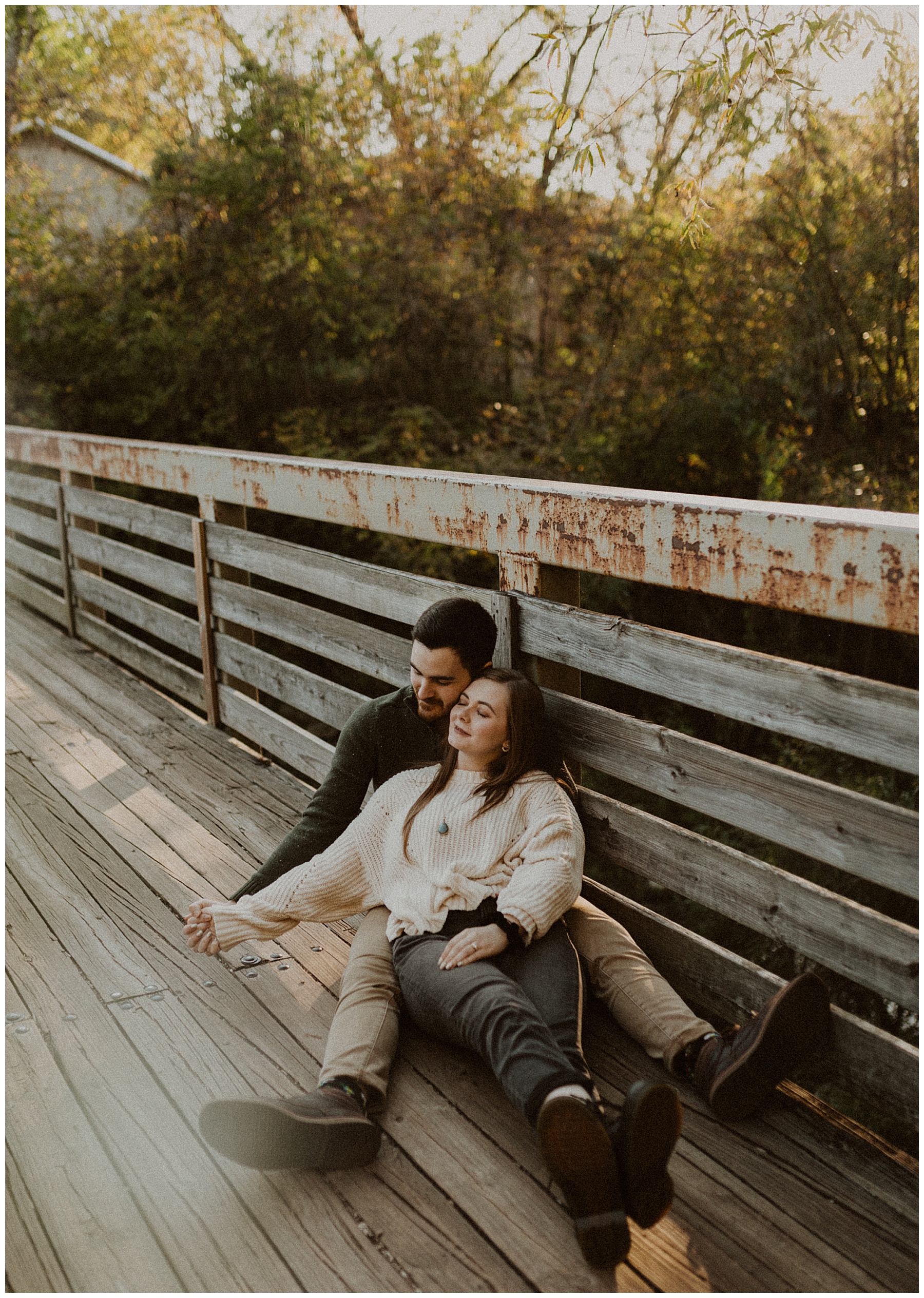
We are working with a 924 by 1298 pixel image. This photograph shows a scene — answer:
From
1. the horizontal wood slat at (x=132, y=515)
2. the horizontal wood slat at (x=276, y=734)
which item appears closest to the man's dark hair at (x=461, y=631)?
the horizontal wood slat at (x=276, y=734)

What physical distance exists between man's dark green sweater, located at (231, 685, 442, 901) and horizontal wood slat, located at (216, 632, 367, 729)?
0.46 metres

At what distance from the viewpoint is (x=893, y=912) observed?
5.93 meters

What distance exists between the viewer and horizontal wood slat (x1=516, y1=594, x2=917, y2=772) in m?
1.63

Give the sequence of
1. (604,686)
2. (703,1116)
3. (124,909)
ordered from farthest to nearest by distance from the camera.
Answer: (604,686) < (124,909) < (703,1116)

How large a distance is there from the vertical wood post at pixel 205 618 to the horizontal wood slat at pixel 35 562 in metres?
2.35

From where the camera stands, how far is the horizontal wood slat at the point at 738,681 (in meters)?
1.63

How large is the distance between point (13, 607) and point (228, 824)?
443 centimetres

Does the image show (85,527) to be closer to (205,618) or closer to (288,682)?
(205,618)

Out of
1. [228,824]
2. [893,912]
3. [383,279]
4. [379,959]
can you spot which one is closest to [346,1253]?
[379,959]

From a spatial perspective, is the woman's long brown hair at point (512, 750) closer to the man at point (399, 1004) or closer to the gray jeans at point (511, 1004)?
the man at point (399, 1004)

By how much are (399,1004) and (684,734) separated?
2.95 feet

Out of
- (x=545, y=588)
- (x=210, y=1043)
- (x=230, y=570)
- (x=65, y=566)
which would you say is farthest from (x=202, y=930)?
(x=65, y=566)

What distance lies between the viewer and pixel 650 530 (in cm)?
199

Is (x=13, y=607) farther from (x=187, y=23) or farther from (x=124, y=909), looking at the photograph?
(x=187, y=23)
